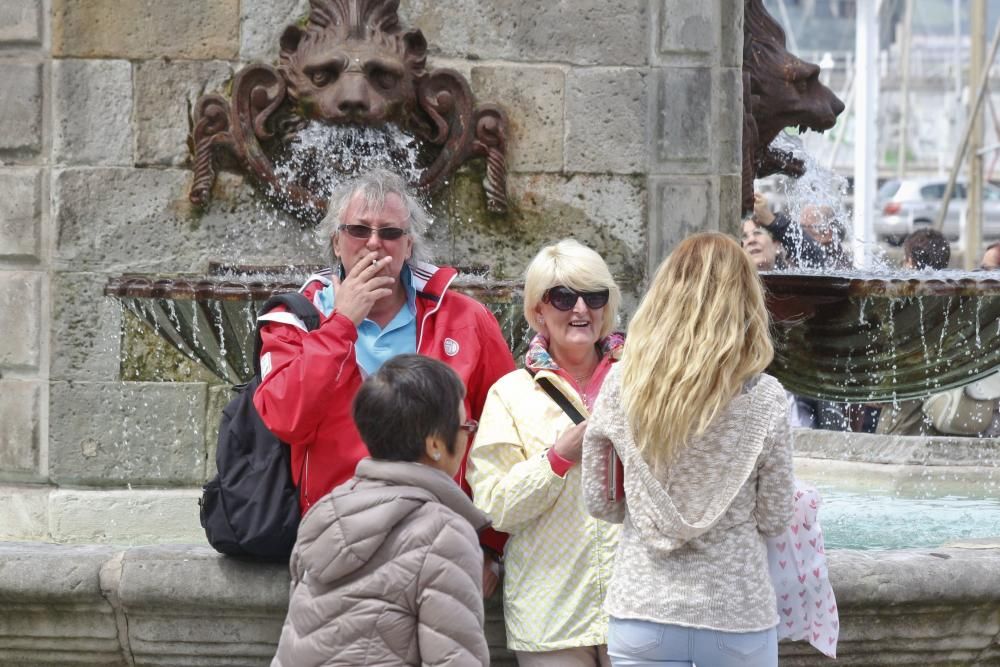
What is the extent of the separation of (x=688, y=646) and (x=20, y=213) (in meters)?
3.40

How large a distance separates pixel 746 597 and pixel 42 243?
3384mm

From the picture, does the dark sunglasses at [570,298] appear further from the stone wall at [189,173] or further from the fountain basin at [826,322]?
the stone wall at [189,173]

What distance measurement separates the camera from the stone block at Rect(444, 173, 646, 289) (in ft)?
19.5

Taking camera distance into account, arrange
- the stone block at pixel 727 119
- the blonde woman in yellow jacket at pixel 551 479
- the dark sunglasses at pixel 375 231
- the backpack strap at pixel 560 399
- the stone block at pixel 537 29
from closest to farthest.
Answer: the blonde woman in yellow jacket at pixel 551 479 → the backpack strap at pixel 560 399 → the dark sunglasses at pixel 375 231 → the stone block at pixel 537 29 → the stone block at pixel 727 119

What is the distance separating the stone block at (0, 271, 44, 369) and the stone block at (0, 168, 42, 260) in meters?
0.08

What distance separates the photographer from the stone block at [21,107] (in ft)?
18.9

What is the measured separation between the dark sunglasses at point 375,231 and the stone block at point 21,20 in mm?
2340

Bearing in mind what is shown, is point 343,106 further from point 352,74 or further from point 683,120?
point 683,120

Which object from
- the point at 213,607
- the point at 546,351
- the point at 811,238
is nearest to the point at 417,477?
the point at 546,351

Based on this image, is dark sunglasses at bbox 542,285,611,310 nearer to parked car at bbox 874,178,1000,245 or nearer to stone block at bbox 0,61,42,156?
stone block at bbox 0,61,42,156

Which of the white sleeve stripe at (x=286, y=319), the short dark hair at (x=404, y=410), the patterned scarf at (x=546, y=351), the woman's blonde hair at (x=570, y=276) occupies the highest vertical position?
the woman's blonde hair at (x=570, y=276)

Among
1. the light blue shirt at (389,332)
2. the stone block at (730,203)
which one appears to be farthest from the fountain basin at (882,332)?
the light blue shirt at (389,332)

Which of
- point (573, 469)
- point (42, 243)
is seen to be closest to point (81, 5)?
point (42, 243)

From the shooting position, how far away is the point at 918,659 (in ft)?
14.1
